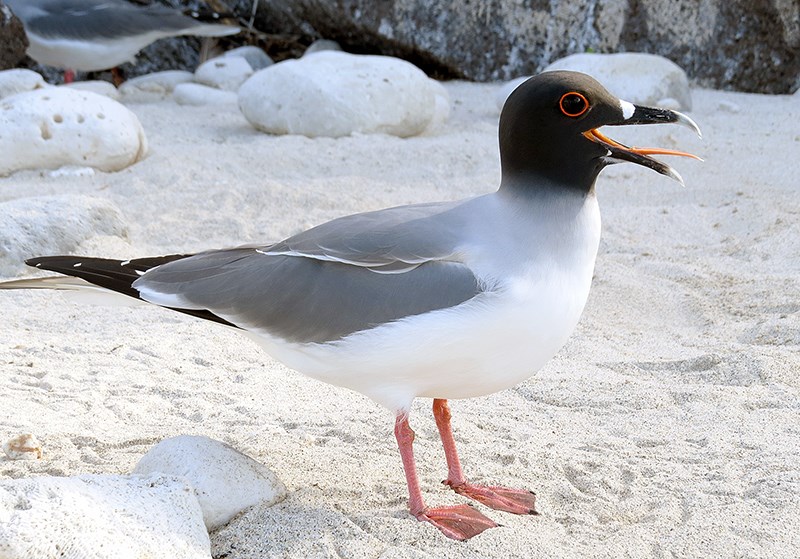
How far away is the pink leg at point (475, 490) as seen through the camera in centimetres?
308

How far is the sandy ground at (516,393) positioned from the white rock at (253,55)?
10.4ft

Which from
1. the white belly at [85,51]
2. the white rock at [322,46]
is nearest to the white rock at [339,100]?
the white rock at [322,46]

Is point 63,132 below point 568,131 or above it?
below

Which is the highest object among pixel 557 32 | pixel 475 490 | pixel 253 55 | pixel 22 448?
pixel 557 32

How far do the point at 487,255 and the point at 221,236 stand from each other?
124 inches

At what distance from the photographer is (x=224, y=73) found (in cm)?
919

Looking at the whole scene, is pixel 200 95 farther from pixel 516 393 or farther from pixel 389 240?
pixel 389 240

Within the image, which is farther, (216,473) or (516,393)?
(516,393)

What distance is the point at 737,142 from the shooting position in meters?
7.16

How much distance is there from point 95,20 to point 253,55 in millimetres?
1414

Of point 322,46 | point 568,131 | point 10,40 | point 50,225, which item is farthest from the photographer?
point 322,46

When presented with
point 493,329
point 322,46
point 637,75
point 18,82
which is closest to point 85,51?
point 18,82

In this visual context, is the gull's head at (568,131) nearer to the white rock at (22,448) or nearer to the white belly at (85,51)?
the white rock at (22,448)

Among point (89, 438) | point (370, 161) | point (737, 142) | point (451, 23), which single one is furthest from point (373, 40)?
point (89, 438)
